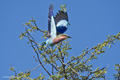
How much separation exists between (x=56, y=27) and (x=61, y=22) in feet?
1.08

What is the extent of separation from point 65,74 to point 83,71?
744 millimetres

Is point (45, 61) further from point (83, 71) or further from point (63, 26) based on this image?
point (63, 26)

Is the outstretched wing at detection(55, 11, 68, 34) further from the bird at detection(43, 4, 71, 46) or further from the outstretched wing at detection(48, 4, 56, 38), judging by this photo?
the outstretched wing at detection(48, 4, 56, 38)

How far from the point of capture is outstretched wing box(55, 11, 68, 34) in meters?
5.91

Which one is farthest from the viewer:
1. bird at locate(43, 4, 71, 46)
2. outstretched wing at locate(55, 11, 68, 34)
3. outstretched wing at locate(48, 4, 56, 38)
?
outstretched wing at locate(55, 11, 68, 34)

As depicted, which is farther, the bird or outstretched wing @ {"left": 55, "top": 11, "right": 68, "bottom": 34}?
outstretched wing @ {"left": 55, "top": 11, "right": 68, "bottom": 34}

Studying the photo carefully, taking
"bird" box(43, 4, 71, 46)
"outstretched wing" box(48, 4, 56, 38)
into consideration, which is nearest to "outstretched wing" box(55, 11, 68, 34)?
"bird" box(43, 4, 71, 46)

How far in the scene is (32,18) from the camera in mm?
7070

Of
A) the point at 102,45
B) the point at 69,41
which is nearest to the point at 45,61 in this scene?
the point at 69,41

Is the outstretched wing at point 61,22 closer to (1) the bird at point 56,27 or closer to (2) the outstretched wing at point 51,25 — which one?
(1) the bird at point 56,27

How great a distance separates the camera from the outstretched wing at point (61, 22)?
233 inches

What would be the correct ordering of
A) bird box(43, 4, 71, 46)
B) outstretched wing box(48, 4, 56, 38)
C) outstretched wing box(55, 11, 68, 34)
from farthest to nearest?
outstretched wing box(55, 11, 68, 34)
outstretched wing box(48, 4, 56, 38)
bird box(43, 4, 71, 46)

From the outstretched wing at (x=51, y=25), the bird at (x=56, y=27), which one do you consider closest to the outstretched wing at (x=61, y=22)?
the bird at (x=56, y=27)

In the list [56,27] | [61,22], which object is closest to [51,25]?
[56,27]
